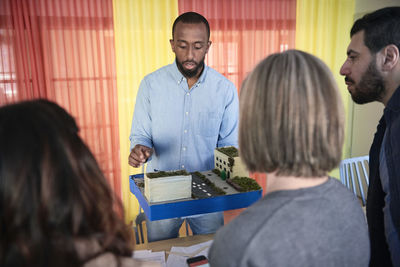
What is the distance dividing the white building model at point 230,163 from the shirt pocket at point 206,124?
54 cm

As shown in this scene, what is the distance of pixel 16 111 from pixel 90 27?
275 centimetres

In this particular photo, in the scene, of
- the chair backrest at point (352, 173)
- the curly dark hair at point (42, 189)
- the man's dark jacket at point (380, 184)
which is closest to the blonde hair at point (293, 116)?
the curly dark hair at point (42, 189)

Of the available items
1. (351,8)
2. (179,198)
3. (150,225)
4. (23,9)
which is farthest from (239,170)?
(351,8)

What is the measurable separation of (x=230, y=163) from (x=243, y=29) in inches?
90.2

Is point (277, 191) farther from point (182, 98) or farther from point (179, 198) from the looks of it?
point (182, 98)

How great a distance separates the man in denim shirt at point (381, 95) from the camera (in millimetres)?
A: 1200

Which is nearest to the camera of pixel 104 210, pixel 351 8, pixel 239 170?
pixel 104 210

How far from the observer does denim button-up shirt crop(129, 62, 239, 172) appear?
2174 millimetres

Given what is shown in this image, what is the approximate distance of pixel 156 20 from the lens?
320 centimetres

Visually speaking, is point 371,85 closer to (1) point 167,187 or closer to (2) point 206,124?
(1) point 167,187

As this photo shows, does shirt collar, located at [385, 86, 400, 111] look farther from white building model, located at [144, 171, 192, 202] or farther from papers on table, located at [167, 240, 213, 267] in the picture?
papers on table, located at [167, 240, 213, 267]

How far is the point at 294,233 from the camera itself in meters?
0.68

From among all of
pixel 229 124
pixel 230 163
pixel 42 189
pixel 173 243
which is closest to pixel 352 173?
pixel 229 124

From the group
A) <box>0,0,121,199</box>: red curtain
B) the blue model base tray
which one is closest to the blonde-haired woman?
the blue model base tray
